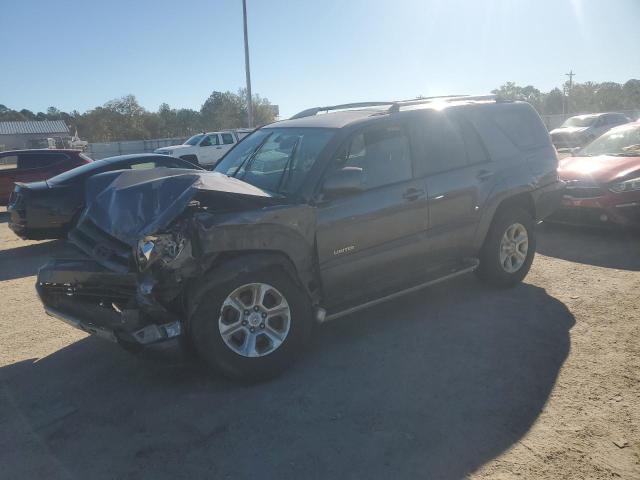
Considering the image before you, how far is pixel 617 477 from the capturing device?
2.59 meters

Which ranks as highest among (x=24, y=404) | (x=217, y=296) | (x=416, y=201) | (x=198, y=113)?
(x=198, y=113)

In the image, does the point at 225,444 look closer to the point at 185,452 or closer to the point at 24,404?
the point at 185,452

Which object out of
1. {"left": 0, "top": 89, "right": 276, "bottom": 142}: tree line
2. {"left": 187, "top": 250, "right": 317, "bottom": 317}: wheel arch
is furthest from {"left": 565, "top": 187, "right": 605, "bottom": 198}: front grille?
{"left": 0, "top": 89, "right": 276, "bottom": 142}: tree line

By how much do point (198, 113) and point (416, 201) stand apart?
7261 centimetres

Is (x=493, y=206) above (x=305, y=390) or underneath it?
above

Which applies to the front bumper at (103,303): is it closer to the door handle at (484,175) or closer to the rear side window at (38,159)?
the door handle at (484,175)

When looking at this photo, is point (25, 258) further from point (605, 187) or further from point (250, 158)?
point (605, 187)

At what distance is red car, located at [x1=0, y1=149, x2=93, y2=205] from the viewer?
12711 mm

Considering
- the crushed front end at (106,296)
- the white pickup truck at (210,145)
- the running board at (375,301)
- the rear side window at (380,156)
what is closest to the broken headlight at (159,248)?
→ the crushed front end at (106,296)

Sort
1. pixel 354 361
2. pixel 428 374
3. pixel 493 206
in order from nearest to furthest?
1. pixel 428 374
2. pixel 354 361
3. pixel 493 206

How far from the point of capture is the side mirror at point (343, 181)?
3.83 metres

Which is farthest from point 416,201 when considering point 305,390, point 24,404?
point 24,404

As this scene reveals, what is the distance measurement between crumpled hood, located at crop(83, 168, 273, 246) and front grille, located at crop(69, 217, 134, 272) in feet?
0.23

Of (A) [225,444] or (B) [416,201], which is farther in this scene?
(B) [416,201]
